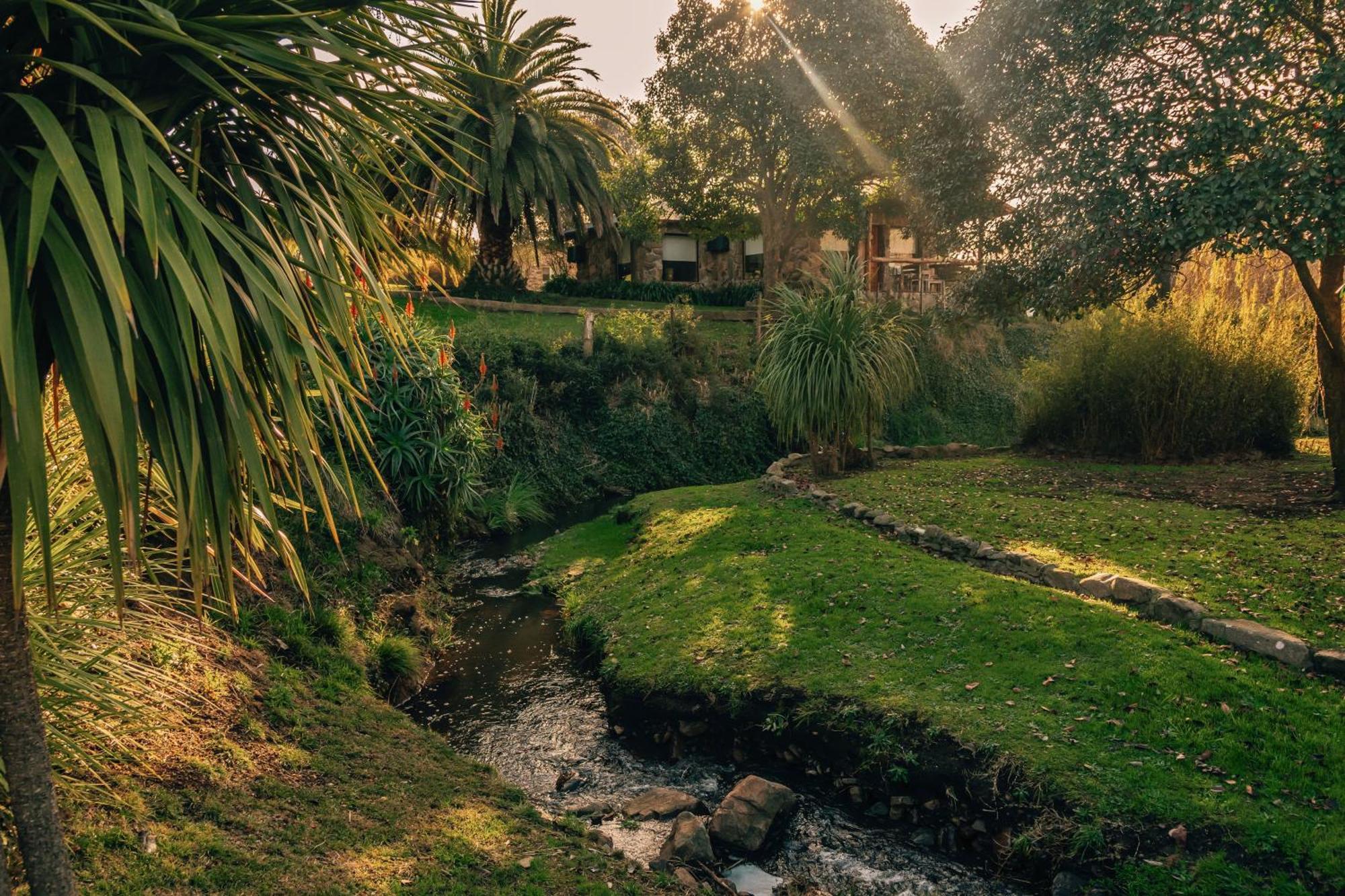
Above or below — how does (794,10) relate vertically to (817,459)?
above

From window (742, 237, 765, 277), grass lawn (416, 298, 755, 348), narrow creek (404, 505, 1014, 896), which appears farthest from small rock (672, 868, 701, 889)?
window (742, 237, 765, 277)

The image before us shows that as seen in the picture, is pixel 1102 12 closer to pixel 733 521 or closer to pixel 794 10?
pixel 733 521

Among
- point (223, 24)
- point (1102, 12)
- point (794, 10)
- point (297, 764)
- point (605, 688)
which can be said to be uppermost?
point (794, 10)

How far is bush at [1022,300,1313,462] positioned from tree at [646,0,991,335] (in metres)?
11.7

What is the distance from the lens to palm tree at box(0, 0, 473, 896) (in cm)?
272

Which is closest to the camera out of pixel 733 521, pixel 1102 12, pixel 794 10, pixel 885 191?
pixel 1102 12

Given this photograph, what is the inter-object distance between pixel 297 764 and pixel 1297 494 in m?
13.3

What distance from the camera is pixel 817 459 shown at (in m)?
17.0

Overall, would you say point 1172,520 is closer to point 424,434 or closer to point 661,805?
point 661,805

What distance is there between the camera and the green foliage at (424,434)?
13.8m

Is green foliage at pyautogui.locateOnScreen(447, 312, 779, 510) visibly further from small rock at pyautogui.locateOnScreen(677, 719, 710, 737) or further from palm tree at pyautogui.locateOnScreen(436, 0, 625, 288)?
small rock at pyautogui.locateOnScreen(677, 719, 710, 737)

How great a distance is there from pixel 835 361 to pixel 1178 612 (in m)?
7.70

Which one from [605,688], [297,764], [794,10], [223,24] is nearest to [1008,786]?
[605,688]

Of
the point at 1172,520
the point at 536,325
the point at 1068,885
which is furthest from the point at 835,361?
the point at 536,325
